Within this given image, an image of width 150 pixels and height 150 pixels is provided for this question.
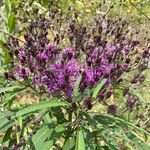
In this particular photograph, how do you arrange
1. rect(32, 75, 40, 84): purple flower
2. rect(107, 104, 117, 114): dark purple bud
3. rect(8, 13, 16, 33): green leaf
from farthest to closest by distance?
rect(8, 13, 16, 33): green leaf, rect(107, 104, 117, 114): dark purple bud, rect(32, 75, 40, 84): purple flower

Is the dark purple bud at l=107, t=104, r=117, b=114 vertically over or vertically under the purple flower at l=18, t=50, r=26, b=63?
under

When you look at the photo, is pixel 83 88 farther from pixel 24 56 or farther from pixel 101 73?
pixel 24 56

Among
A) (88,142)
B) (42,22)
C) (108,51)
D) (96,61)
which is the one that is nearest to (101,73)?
(96,61)

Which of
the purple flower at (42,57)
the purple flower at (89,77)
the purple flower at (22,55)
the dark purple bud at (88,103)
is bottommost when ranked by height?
the dark purple bud at (88,103)

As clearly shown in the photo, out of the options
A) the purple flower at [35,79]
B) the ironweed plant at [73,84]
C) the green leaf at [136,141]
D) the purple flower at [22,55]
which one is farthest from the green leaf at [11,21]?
the green leaf at [136,141]

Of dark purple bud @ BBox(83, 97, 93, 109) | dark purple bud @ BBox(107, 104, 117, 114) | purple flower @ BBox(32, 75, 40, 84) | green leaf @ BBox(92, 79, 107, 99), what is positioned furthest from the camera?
dark purple bud @ BBox(107, 104, 117, 114)

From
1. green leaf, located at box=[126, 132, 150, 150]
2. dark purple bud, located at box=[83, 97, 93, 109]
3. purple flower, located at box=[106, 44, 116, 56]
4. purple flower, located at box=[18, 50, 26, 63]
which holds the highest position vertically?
purple flower, located at box=[18, 50, 26, 63]

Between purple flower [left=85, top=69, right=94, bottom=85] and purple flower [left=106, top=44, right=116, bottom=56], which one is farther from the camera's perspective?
purple flower [left=106, top=44, right=116, bottom=56]

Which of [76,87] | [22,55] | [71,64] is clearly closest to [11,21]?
[22,55]

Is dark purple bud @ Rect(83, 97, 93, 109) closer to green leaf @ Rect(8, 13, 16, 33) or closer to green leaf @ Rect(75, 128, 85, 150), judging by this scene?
green leaf @ Rect(75, 128, 85, 150)

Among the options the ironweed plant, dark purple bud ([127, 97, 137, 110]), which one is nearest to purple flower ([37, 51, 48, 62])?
the ironweed plant

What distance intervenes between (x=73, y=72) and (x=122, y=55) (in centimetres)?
37

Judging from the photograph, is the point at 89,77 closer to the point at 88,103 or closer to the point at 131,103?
the point at 88,103

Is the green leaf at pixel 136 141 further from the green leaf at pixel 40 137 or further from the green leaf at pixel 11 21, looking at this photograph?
the green leaf at pixel 11 21
